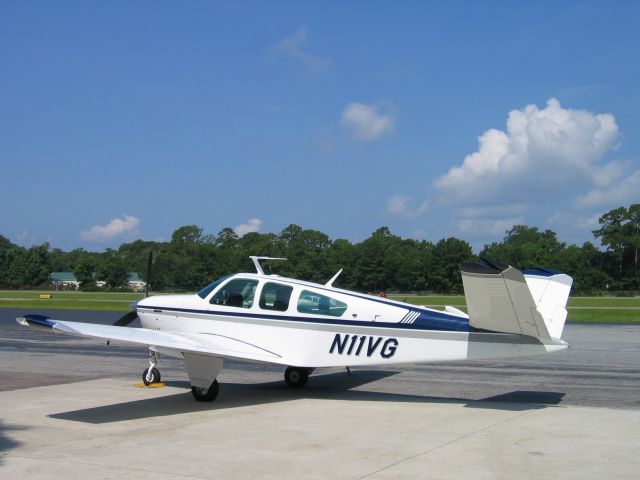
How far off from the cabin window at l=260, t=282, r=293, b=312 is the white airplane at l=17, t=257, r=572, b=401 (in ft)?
0.05

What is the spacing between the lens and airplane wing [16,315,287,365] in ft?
32.9

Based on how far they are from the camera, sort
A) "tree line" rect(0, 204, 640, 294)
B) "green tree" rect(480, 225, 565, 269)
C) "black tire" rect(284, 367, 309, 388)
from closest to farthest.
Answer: "black tire" rect(284, 367, 309, 388) < "tree line" rect(0, 204, 640, 294) < "green tree" rect(480, 225, 565, 269)

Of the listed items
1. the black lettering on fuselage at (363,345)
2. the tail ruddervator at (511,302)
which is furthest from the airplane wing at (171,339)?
the tail ruddervator at (511,302)

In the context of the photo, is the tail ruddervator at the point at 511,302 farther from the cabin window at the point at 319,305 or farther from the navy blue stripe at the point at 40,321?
the navy blue stripe at the point at 40,321

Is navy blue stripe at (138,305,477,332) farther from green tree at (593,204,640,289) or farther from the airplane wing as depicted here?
green tree at (593,204,640,289)

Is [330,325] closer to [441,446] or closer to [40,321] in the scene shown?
[441,446]

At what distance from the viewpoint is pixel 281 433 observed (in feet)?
29.7

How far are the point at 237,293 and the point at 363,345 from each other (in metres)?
2.46

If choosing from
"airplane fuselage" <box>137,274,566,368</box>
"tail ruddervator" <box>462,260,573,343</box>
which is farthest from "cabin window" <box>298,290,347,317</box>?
"tail ruddervator" <box>462,260,573,343</box>

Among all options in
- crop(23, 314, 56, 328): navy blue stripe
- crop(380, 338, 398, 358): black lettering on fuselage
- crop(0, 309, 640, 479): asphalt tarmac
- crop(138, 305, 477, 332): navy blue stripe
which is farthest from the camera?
crop(380, 338, 398, 358): black lettering on fuselage

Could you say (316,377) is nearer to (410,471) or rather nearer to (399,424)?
(399,424)

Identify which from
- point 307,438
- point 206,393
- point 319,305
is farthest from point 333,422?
point 206,393

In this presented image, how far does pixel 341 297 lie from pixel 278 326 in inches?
45.4

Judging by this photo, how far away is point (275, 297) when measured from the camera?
472 inches
